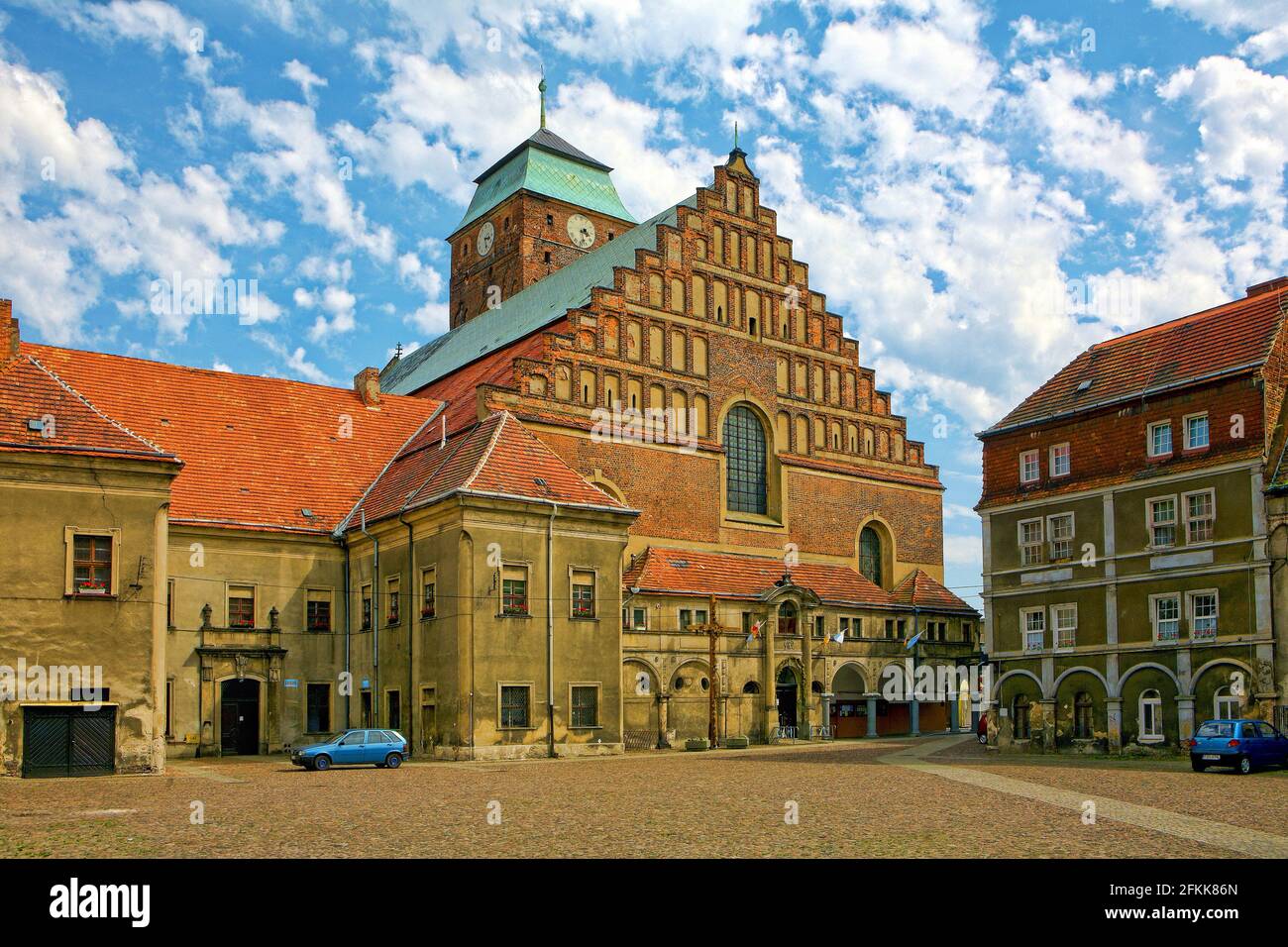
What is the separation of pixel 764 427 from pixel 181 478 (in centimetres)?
2533

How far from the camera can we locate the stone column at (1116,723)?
123 ft

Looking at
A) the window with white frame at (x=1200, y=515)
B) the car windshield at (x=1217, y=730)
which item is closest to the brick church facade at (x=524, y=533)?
the window with white frame at (x=1200, y=515)

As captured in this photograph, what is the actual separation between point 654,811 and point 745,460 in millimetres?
37584

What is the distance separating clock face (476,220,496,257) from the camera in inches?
3219

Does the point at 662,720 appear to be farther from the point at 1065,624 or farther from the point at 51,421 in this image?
the point at 51,421

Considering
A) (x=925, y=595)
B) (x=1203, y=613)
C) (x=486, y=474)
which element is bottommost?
(x=1203, y=613)

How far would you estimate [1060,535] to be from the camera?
40656 mm

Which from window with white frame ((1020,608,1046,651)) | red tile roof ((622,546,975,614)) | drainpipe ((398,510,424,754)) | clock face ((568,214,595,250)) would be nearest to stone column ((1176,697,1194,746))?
window with white frame ((1020,608,1046,651))

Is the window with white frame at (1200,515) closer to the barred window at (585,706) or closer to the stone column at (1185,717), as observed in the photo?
the stone column at (1185,717)

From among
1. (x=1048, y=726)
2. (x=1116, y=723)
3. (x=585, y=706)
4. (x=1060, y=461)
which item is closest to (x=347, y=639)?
(x=585, y=706)

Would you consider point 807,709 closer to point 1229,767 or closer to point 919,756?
point 919,756

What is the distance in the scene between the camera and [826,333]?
5978 centimetres

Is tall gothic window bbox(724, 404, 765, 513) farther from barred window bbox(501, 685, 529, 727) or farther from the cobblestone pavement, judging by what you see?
the cobblestone pavement
